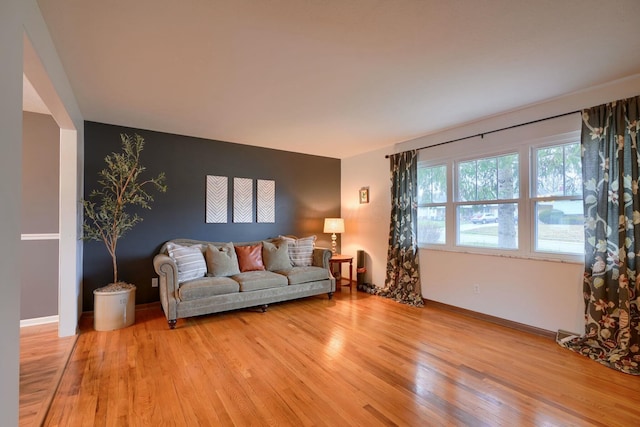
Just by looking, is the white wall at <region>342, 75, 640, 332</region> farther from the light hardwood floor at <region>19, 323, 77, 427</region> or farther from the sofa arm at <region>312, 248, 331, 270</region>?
the light hardwood floor at <region>19, 323, 77, 427</region>

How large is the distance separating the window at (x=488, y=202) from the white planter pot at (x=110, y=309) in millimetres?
4116

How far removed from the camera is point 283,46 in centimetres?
209

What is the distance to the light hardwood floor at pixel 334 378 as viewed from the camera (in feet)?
6.07

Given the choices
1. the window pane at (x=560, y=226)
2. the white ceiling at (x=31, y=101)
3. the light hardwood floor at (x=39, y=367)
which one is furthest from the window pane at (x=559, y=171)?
the white ceiling at (x=31, y=101)

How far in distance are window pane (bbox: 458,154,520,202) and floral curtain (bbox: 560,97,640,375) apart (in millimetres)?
677

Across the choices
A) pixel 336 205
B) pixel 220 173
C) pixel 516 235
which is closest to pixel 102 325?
pixel 220 173

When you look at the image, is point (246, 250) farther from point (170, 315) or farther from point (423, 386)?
point (423, 386)

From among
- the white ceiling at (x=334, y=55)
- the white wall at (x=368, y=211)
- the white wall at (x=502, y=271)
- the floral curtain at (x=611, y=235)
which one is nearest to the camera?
the white ceiling at (x=334, y=55)

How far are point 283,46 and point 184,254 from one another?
2763 millimetres

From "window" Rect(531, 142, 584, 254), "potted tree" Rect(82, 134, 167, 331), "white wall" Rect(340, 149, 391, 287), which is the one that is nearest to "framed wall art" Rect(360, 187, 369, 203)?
"white wall" Rect(340, 149, 391, 287)

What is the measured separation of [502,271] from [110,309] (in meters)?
4.38

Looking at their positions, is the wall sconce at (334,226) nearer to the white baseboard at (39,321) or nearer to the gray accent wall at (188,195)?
the gray accent wall at (188,195)

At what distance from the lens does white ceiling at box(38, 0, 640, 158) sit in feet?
5.70

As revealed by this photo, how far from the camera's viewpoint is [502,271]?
3434mm
